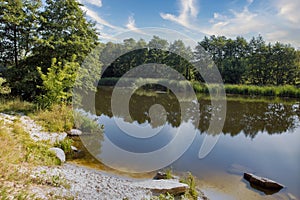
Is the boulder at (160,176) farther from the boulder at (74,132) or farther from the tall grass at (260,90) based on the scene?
the tall grass at (260,90)

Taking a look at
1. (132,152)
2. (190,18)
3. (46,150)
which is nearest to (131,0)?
(190,18)

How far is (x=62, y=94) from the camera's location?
891cm

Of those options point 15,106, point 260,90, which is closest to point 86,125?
point 15,106

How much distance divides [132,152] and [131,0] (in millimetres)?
8275

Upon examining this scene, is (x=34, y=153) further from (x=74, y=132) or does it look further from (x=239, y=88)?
(x=239, y=88)

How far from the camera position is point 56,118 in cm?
804

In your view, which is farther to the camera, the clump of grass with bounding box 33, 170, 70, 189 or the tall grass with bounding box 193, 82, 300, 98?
the tall grass with bounding box 193, 82, 300, 98

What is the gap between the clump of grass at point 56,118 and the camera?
748cm

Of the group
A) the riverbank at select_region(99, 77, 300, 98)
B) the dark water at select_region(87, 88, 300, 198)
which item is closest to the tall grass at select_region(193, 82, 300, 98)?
the riverbank at select_region(99, 77, 300, 98)

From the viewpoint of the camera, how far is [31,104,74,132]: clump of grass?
748 centimetres

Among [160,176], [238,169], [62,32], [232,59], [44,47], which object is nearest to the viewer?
[160,176]

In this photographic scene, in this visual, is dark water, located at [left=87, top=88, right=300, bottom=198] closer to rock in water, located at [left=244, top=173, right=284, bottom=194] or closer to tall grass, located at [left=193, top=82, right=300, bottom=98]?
rock in water, located at [left=244, top=173, right=284, bottom=194]

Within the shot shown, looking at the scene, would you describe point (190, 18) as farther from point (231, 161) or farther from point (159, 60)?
point (159, 60)

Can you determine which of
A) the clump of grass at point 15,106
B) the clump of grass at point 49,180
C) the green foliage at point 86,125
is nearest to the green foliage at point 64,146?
the green foliage at point 86,125
